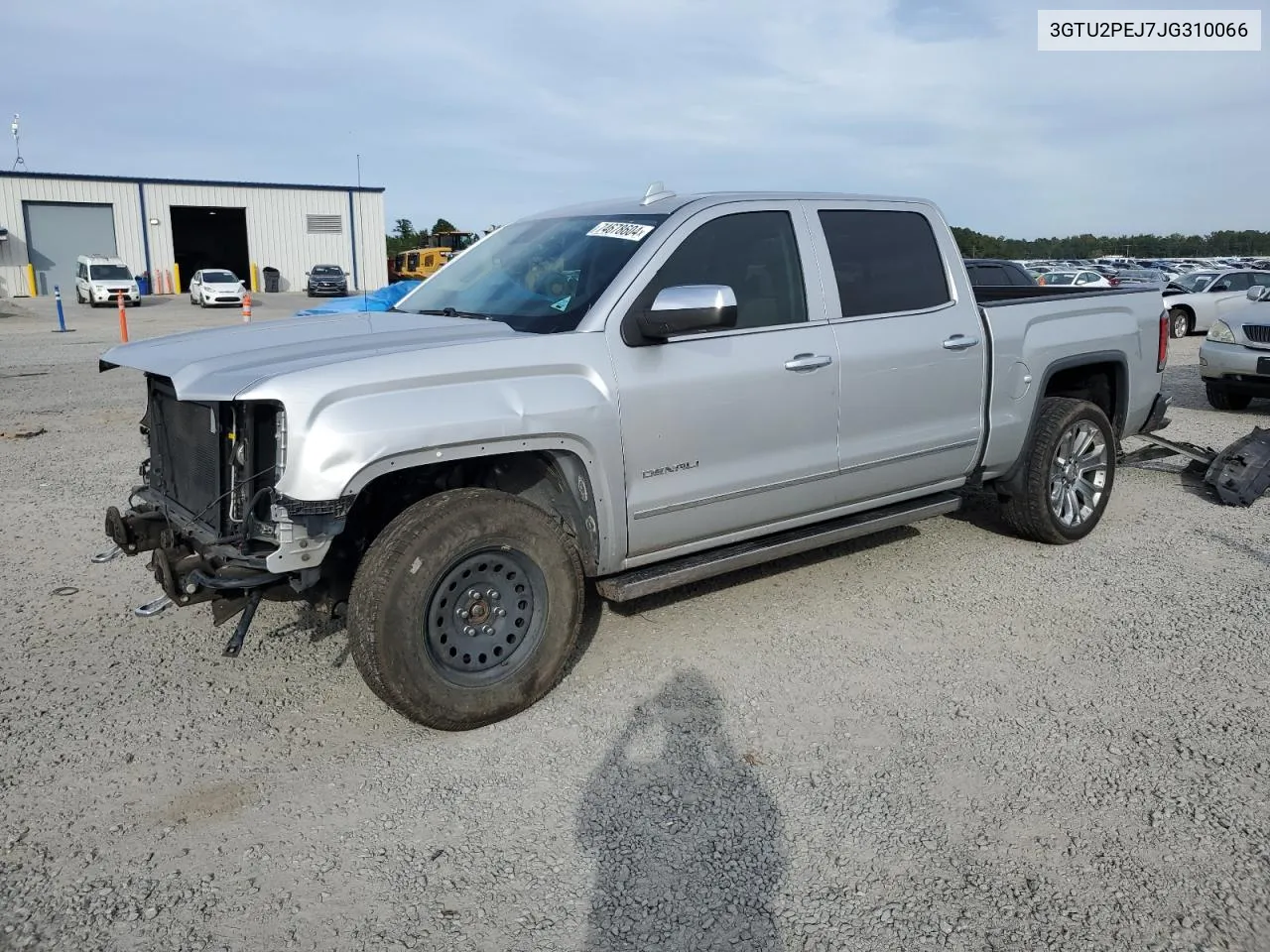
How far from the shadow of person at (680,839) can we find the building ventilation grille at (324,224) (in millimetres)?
49937

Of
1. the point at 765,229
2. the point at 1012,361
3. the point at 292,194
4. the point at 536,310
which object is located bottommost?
the point at 1012,361

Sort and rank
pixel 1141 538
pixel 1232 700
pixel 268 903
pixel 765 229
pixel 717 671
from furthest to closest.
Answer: pixel 1141 538
pixel 765 229
pixel 717 671
pixel 1232 700
pixel 268 903

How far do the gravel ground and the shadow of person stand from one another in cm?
1

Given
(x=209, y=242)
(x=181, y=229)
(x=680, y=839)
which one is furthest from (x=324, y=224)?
(x=680, y=839)

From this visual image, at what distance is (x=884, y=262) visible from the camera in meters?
5.08

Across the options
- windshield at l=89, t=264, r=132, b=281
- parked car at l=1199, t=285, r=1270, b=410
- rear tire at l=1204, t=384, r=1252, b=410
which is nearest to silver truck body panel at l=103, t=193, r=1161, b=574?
parked car at l=1199, t=285, r=1270, b=410

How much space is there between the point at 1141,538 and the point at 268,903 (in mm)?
5489

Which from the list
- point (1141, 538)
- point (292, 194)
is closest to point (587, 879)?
point (1141, 538)

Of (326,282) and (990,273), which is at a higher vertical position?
(326,282)

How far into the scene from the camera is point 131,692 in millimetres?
4145

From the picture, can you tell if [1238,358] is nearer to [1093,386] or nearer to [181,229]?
[1093,386]

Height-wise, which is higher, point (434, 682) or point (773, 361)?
point (773, 361)

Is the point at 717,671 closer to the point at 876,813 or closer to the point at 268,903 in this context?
the point at 876,813

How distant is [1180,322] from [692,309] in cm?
2081
